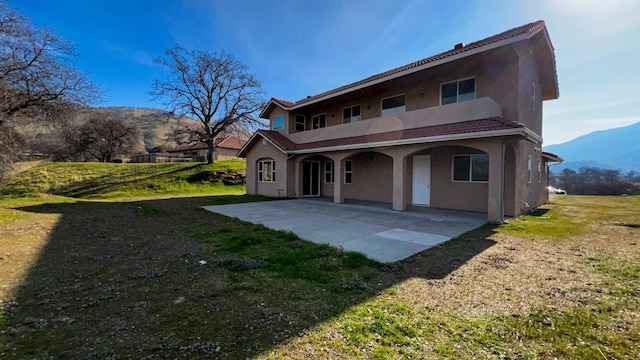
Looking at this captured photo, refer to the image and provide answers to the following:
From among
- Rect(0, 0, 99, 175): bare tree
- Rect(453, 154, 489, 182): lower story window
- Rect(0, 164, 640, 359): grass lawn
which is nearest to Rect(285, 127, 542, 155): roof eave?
Rect(453, 154, 489, 182): lower story window

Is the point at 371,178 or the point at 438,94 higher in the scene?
the point at 438,94

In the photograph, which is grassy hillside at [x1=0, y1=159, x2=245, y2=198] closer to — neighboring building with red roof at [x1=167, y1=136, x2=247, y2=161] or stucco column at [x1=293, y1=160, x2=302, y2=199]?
stucco column at [x1=293, y1=160, x2=302, y2=199]

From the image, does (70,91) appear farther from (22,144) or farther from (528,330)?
(528,330)

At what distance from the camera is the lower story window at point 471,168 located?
1117 centimetres

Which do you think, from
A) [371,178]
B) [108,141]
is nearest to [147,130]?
[108,141]

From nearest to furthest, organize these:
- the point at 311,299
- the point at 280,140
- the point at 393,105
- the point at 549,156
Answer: the point at 311,299, the point at 393,105, the point at 549,156, the point at 280,140

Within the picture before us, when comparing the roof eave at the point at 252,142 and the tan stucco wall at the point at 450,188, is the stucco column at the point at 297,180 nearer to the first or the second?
the roof eave at the point at 252,142

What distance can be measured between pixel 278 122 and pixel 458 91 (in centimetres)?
1244

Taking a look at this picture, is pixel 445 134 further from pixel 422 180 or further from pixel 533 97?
pixel 533 97

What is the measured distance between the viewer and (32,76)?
33.4 ft

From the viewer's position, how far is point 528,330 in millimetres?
3121

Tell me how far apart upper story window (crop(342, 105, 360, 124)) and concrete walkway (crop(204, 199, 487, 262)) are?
6163 mm

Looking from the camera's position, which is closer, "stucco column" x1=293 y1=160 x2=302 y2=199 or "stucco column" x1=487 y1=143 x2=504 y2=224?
"stucco column" x1=487 y1=143 x2=504 y2=224

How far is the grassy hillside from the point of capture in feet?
72.9
